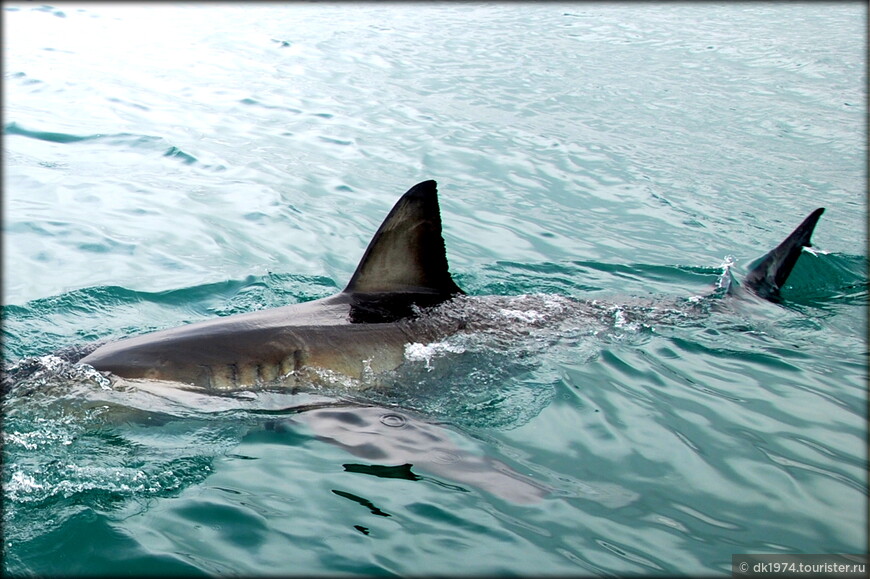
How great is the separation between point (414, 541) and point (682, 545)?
4.09 ft

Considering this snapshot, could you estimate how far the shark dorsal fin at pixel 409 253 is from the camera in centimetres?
565

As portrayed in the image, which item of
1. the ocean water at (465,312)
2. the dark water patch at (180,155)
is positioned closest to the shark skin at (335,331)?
the ocean water at (465,312)

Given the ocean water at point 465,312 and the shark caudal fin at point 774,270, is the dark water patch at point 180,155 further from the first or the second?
the shark caudal fin at point 774,270

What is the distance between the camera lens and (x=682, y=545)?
12.8ft

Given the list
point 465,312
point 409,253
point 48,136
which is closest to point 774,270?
point 465,312

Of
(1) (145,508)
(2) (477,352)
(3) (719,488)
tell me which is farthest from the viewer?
(2) (477,352)

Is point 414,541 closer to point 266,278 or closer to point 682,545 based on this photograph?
point 682,545

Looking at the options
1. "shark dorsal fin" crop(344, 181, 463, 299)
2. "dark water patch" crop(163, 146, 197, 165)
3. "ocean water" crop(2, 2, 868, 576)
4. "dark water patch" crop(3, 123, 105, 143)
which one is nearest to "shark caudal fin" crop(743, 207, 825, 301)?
"ocean water" crop(2, 2, 868, 576)

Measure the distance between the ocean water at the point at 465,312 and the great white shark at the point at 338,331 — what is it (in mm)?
156

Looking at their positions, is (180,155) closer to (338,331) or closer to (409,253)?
(409,253)

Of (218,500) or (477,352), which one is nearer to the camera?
(218,500)

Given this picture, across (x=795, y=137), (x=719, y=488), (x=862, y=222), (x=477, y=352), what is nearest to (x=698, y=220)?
(x=862, y=222)

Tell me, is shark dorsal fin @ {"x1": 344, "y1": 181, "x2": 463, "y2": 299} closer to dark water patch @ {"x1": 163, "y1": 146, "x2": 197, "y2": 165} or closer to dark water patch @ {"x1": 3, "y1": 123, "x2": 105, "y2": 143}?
dark water patch @ {"x1": 163, "y1": 146, "x2": 197, "y2": 165}

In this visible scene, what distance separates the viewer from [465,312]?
604cm
